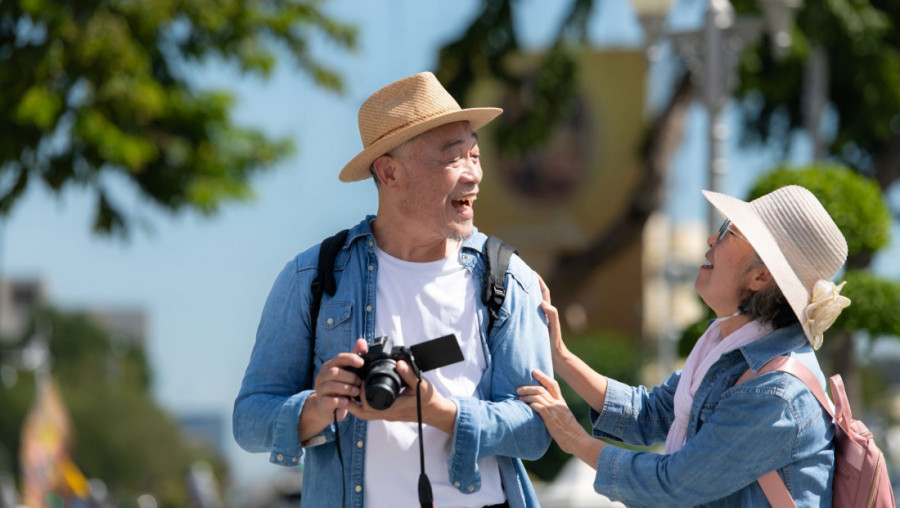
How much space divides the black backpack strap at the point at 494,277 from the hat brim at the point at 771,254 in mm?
630

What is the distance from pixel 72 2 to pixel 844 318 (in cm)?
843

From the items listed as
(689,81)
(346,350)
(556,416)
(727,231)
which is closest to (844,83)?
(689,81)

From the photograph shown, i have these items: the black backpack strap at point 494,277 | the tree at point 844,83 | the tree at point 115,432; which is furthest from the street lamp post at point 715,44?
the tree at point 115,432

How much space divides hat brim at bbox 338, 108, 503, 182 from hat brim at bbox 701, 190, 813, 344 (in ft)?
2.32

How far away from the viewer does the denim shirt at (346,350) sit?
328 centimetres

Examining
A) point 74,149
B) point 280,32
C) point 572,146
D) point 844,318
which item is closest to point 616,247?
point 280,32

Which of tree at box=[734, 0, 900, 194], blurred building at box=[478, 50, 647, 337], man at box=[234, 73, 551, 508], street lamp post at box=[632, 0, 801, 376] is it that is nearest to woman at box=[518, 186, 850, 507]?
man at box=[234, 73, 551, 508]

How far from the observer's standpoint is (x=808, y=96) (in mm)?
17359

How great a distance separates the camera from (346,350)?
3408mm

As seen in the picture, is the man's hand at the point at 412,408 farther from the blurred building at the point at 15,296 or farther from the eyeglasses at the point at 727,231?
the blurred building at the point at 15,296

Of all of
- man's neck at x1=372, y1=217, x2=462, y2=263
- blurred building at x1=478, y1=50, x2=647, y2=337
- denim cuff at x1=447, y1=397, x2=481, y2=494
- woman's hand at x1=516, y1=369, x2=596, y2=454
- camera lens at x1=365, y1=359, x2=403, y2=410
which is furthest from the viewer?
blurred building at x1=478, y1=50, x2=647, y2=337

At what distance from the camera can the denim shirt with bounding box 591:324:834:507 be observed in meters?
3.06

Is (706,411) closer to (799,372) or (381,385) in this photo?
(799,372)

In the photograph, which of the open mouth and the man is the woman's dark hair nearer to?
the man
